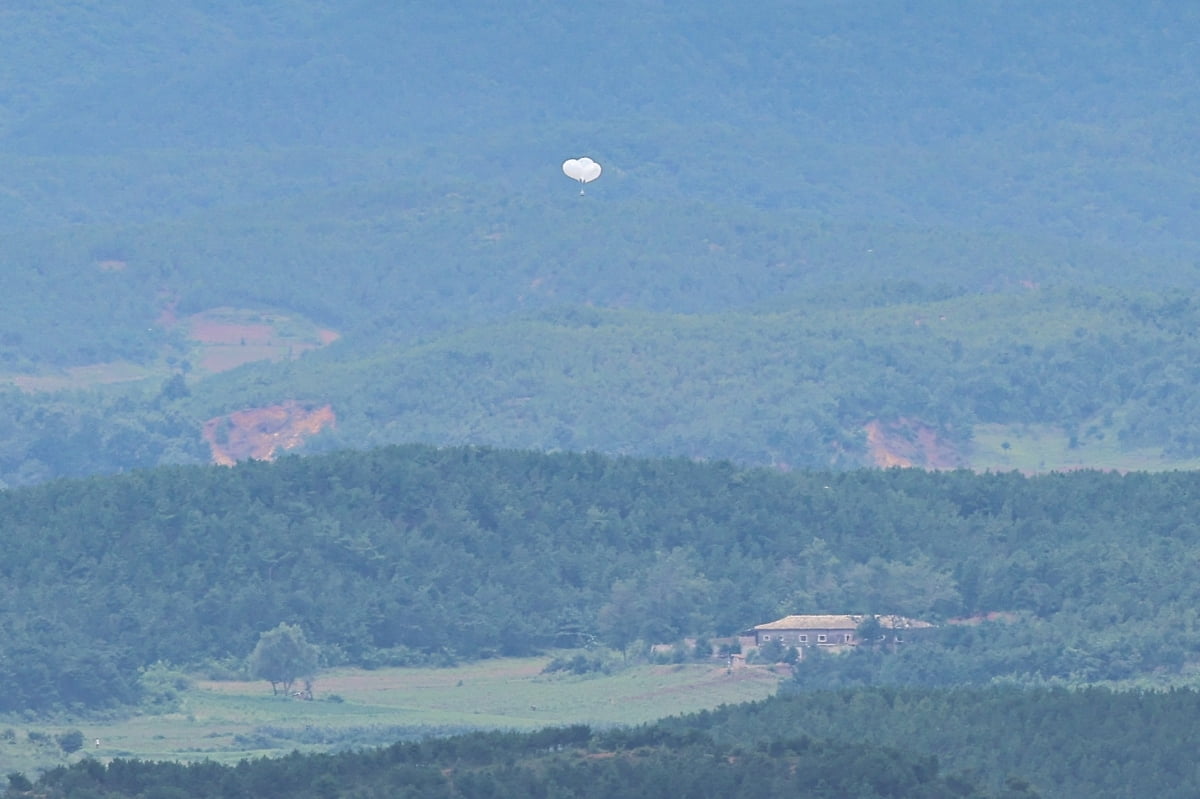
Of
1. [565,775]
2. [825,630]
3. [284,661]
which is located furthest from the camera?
[825,630]

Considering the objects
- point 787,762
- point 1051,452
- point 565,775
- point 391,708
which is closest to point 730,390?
point 1051,452

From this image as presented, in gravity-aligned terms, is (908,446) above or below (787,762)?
above

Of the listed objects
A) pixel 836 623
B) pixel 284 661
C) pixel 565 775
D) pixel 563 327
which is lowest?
pixel 565 775

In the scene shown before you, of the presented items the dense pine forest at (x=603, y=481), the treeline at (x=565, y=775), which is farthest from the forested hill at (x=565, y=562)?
the treeline at (x=565, y=775)

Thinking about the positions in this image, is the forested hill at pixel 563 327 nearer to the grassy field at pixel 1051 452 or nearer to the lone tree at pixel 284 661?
the grassy field at pixel 1051 452

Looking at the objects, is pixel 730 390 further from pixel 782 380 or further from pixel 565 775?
pixel 565 775

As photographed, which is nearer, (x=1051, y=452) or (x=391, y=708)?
(x=391, y=708)

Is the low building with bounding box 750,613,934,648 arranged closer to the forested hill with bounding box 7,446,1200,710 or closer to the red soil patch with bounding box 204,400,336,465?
the forested hill with bounding box 7,446,1200,710
